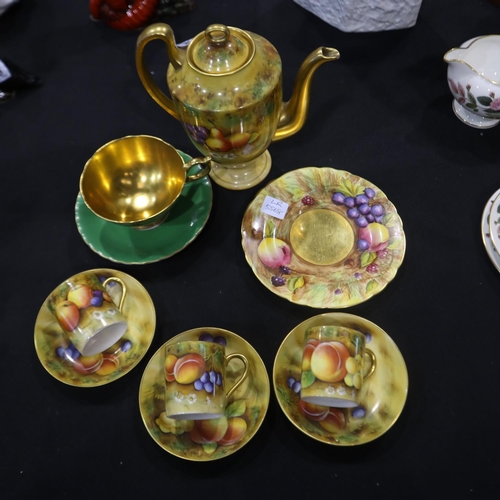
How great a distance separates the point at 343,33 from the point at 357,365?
0.83 metres

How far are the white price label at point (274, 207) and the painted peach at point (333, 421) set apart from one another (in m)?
0.35

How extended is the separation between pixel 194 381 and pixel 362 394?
0.27 m

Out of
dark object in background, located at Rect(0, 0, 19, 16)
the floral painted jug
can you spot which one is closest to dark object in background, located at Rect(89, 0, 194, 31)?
dark object in background, located at Rect(0, 0, 19, 16)

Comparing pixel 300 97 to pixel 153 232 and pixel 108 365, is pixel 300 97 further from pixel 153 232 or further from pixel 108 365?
pixel 108 365

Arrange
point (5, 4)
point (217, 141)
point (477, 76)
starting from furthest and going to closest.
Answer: point (5, 4), point (477, 76), point (217, 141)

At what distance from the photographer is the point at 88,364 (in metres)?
0.80

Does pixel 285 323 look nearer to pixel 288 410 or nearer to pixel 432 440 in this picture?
pixel 288 410

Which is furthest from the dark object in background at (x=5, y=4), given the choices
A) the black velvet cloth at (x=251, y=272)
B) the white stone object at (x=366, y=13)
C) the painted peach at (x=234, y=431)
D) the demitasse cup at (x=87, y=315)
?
the painted peach at (x=234, y=431)

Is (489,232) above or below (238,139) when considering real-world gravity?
below

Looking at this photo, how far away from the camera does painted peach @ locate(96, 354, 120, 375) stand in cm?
79

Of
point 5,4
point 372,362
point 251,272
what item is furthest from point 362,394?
point 5,4

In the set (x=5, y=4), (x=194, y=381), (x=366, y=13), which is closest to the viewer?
(x=194, y=381)

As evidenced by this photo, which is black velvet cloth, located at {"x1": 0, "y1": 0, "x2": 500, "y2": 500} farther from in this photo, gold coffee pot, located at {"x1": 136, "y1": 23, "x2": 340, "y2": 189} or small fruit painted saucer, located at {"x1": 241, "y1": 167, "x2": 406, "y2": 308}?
gold coffee pot, located at {"x1": 136, "y1": 23, "x2": 340, "y2": 189}

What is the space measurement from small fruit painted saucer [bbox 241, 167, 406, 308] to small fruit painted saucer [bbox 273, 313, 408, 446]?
54 millimetres
